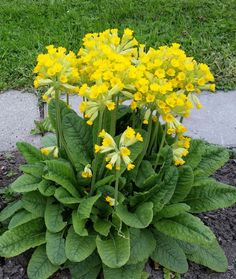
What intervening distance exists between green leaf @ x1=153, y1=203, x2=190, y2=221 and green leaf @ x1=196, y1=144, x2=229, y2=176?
47 centimetres

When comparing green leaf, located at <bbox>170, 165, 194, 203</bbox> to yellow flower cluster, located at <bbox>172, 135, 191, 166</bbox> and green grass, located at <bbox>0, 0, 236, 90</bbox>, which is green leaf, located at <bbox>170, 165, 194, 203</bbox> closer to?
yellow flower cluster, located at <bbox>172, 135, 191, 166</bbox>

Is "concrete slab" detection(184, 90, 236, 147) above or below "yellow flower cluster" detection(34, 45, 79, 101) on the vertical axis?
below

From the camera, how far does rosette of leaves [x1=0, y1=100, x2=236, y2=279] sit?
3.01 meters

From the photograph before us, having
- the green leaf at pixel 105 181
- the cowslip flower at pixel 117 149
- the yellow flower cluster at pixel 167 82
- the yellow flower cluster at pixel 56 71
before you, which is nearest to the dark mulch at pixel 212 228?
the green leaf at pixel 105 181

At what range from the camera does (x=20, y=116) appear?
15.4ft

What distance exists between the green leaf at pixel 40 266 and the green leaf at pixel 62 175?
392mm

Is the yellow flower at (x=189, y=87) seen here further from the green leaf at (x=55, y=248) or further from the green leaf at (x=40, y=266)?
the green leaf at (x=40, y=266)

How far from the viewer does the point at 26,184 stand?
10.3ft

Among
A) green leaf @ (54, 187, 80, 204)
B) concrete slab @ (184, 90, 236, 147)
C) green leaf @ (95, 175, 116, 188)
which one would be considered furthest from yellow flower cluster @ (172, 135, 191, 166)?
concrete slab @ (184, 90, 236, 147)

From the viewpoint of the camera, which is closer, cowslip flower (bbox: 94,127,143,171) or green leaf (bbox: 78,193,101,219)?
cowslip flower (bbox: 94,127,143,171)

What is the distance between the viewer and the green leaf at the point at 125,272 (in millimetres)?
3068

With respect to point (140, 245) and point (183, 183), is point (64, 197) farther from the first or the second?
point (183, 183)

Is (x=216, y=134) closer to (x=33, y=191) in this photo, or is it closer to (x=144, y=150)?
(x=144, y=150)

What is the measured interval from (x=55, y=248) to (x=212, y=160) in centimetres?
114
